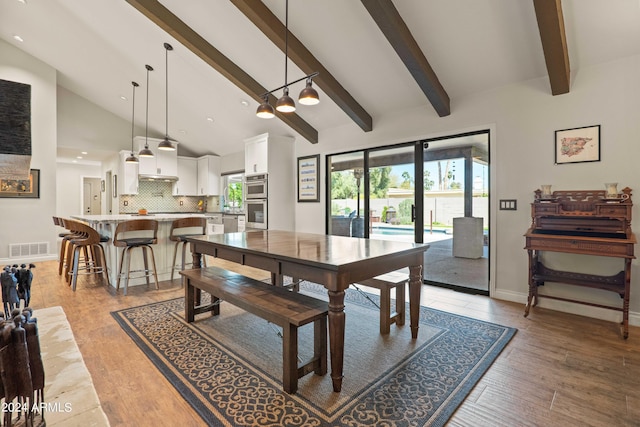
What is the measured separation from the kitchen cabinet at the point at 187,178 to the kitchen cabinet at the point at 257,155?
9.50 feet

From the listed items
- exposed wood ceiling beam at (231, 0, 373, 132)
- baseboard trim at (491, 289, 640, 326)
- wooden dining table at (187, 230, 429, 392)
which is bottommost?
baseboard trim at (491, 289, 640, 326)

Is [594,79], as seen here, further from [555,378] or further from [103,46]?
[103,46]

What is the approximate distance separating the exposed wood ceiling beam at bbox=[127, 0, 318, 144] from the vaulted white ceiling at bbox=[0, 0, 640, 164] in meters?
0.07

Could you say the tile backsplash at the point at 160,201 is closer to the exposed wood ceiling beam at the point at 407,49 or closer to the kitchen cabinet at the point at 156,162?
the kitchen cabinet at the point at 156,162

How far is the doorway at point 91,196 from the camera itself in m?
10.9

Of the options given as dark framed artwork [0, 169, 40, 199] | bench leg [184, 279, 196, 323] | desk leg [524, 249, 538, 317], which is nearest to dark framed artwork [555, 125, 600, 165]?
desk leg [524, 249, 538, 317]

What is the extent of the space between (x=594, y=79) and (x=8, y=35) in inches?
342

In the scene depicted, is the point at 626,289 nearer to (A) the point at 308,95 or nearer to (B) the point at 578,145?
(B) the point at 578,145

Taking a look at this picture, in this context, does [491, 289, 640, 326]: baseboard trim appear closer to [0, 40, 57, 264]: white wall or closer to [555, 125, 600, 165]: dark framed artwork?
[555, 125, 600, 165]: dark framed artwork

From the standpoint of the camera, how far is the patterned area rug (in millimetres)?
1694

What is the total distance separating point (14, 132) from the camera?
2830 mm

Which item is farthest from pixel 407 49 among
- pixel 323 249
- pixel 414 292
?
pixel 414 292

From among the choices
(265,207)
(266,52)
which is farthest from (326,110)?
(265,207)

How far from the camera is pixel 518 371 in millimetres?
2115
